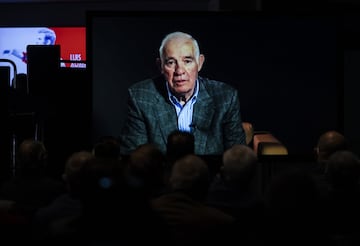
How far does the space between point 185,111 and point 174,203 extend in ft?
10.3

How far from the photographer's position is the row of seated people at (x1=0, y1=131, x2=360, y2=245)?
2568 millimetres

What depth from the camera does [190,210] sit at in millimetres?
3008

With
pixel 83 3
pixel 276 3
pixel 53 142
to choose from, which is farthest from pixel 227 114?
pixel 83 3

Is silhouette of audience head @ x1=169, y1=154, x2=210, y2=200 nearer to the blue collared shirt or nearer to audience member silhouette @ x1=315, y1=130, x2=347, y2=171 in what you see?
audience member silhouette @ x1=315, y1=130, x2=347, y2=171

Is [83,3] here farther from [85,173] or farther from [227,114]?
[85,173]

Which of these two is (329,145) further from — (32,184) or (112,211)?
(112,211)

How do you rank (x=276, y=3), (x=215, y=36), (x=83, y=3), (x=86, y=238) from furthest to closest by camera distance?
1. (x=83, y=3)
2. (x=276, y=3)
3. (x=215, y=36)
4. (x=86, y=238)

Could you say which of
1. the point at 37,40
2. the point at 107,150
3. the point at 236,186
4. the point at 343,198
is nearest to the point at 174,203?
the point at 236,186

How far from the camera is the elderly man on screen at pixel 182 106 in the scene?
6.08m

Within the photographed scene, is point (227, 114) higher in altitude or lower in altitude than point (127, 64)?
lower

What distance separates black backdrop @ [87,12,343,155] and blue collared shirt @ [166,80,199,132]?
0.22 m

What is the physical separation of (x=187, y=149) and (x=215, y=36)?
1948mm

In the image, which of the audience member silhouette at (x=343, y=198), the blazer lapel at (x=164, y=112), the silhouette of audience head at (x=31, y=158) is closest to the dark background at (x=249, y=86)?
the blazer lapel at (x=164, y=112)

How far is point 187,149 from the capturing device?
437 cm
